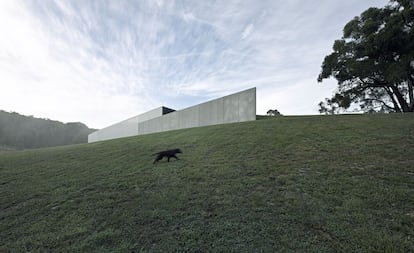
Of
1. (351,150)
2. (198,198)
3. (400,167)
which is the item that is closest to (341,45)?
(351,150)

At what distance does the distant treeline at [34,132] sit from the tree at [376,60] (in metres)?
69.3

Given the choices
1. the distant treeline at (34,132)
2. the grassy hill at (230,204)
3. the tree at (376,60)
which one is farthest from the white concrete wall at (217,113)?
the distant treeline at (34,132)

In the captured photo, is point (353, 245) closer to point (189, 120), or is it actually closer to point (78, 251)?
point (78, 251)

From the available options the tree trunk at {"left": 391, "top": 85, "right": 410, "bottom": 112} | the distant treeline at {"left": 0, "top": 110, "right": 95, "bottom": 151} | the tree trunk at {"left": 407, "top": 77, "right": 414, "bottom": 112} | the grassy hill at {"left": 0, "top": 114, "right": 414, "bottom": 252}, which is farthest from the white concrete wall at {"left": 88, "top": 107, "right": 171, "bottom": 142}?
the distant treeline at {"left": 0, "top": 110, "right": 95, "bottom": 151}

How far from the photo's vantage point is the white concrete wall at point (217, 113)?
1427 cm

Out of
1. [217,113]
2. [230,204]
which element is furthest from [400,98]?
[230,204]

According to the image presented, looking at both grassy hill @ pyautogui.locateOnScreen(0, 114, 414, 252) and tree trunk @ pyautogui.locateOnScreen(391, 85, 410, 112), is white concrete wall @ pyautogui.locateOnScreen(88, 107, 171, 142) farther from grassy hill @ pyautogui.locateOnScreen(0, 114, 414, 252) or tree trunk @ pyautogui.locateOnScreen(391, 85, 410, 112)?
tree trunk @ pyautogui.locateOnScreen(391, 85, 410, 112)

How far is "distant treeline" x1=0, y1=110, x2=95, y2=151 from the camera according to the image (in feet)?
181

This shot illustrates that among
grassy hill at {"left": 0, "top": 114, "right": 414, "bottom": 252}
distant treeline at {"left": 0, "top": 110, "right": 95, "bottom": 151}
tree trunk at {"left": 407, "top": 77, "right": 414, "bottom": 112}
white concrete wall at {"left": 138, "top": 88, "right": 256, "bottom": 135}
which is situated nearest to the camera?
grassy hill at {"left": 0, "top": 114, "right": 414, "bottom": 252}

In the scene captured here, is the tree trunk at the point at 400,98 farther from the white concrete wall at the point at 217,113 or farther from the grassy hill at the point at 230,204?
the grassy hill at the point at 230,204

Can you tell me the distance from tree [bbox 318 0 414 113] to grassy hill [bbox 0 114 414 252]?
1526 centimetres

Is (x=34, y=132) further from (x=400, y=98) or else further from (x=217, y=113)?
(x=400, y=98)

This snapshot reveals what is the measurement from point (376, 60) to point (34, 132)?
82059mm

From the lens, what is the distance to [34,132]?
59.9 m
